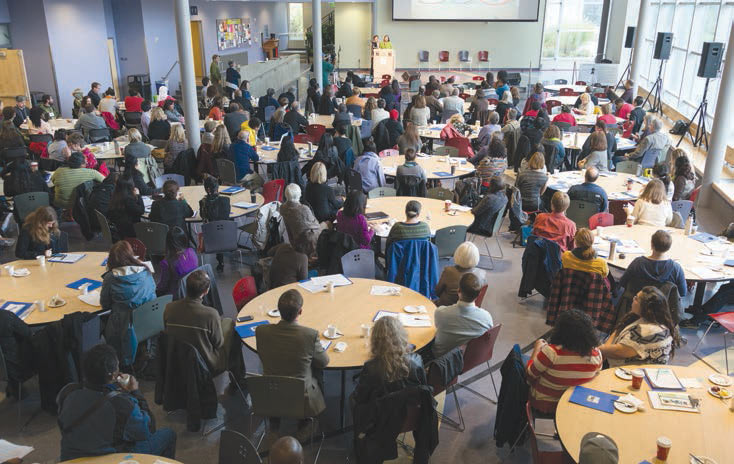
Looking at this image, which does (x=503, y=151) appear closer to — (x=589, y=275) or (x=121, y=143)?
(x=589, y=275)

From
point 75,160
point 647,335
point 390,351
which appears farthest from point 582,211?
point 75,160

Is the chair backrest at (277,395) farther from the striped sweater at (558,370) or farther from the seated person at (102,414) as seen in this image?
the striped sweater at (558,370)

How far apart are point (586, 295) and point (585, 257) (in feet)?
1.34

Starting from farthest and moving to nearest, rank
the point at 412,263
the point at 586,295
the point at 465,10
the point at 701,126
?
the point at 465,10, the point at 701,126, the point at 412,263, the point at 586,295

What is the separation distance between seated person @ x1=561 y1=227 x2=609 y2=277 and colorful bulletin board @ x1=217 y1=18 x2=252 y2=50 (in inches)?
892

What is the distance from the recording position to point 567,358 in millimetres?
4594

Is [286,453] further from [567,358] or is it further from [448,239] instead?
[448,239]

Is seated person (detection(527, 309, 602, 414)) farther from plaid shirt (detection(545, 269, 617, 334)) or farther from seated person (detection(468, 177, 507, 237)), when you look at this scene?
seated person (detection(468, 177, 507, 237))

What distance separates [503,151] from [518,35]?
1737cm

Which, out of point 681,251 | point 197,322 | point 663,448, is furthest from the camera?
point 681,251

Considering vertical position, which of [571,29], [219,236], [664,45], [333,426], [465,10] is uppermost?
[465,10]

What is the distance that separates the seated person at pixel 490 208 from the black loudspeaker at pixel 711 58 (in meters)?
6.88

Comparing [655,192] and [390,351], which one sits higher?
[655,192]

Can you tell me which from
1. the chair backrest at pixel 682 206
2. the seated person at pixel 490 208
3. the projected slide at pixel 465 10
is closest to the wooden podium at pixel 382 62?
the projected slide at pixel 465 10
